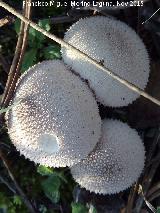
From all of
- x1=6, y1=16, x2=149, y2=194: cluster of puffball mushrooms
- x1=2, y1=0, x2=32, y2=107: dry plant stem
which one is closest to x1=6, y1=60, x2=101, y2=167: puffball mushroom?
x1=6, y1=16, x2=149, y2=194: cluster of puffball mushrooms

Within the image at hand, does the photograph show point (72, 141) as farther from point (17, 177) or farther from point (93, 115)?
point (17, 177)

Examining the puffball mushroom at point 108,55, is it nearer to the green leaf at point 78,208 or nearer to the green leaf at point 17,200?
the green leaf at point 78,208

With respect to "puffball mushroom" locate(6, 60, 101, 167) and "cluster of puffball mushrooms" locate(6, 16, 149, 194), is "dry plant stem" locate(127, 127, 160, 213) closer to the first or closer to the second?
"cluster of puffball mushrooms" locate(6, 16, 149, 194)

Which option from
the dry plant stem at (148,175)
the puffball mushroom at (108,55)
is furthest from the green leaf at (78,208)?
the puffball mushroom at (108,55)

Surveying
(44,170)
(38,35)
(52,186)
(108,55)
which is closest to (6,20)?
(38,35)

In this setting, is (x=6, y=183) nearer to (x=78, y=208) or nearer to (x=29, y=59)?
(x=78, y=208)
